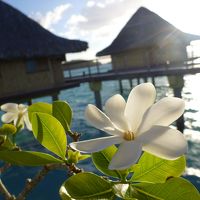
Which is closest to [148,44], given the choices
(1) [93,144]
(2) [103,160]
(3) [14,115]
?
(3) [14,115]

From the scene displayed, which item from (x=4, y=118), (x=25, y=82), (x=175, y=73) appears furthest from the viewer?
(x=25, y=82)

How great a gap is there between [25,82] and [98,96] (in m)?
3.15

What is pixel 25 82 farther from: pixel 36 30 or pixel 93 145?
pixel 93 145

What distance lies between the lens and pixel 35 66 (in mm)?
11508

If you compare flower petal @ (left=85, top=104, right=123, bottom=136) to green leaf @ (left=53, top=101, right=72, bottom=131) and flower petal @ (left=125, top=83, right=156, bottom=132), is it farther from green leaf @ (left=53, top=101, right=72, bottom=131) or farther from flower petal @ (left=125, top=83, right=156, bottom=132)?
green leaf @ (left=53, top=101, right=72, bottom=131)

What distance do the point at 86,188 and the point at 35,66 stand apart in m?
11.4

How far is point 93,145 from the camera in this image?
0.38 meters

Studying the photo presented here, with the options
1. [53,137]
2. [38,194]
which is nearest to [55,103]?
[53,137]

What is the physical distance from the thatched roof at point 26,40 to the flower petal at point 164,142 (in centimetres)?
1003

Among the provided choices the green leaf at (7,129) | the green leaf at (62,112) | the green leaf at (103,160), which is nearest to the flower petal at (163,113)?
the green leaf at (103,160)

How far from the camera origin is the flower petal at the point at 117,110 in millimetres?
428

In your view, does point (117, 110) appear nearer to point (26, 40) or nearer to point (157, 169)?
point (157, 169)

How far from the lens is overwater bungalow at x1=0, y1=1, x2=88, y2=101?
10508 millimetres

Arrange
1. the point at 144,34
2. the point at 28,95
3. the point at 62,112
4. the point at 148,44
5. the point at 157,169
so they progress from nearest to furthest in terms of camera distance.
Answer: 1. the point at 157,169
2. the point at 62,112
3. the point at 28,95
4. the point at 148,44
5. the point at 144,34
